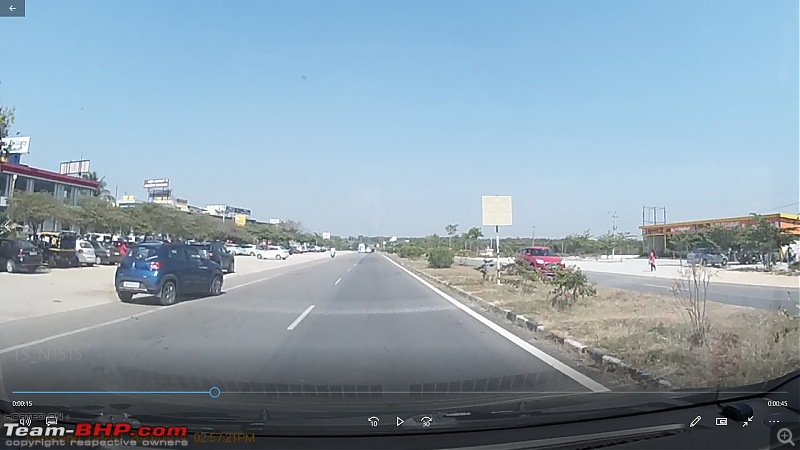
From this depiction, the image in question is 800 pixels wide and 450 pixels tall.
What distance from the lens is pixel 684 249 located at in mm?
14477

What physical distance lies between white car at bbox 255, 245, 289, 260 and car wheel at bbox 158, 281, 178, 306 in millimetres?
34132

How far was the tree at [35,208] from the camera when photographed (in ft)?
43.5

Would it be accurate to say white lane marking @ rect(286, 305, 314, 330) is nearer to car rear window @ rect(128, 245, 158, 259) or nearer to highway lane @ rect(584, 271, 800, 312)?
car rear window @ rect(128, 245, 158, 259)

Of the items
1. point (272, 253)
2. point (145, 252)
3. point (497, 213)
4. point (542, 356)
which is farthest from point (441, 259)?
point (542, 356)

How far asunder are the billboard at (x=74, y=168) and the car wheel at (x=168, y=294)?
7758 mm

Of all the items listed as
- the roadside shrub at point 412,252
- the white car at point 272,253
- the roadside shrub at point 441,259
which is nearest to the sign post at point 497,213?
the roadside shrub at point 441,259

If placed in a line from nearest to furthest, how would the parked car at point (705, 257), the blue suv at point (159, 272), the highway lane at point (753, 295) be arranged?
1. the highway lane at point (753, 295)
2. the parked car at point (705, 257)
3. the blue suv at point (159, 272)

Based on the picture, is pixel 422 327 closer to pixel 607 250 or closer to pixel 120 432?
pixel 120 432

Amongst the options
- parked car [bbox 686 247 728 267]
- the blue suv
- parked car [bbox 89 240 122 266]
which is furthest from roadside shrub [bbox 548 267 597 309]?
parked car [bbox 89 240 122 266]

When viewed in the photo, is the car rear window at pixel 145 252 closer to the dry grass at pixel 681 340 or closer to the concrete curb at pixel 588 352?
the concrete curb at pixel 588 352

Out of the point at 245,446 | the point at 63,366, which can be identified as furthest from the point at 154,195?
the point at 245,446

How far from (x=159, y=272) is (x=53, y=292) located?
4241mm

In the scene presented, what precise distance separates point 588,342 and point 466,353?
7.25ft

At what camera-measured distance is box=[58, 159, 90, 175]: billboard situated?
7694 millimetres
